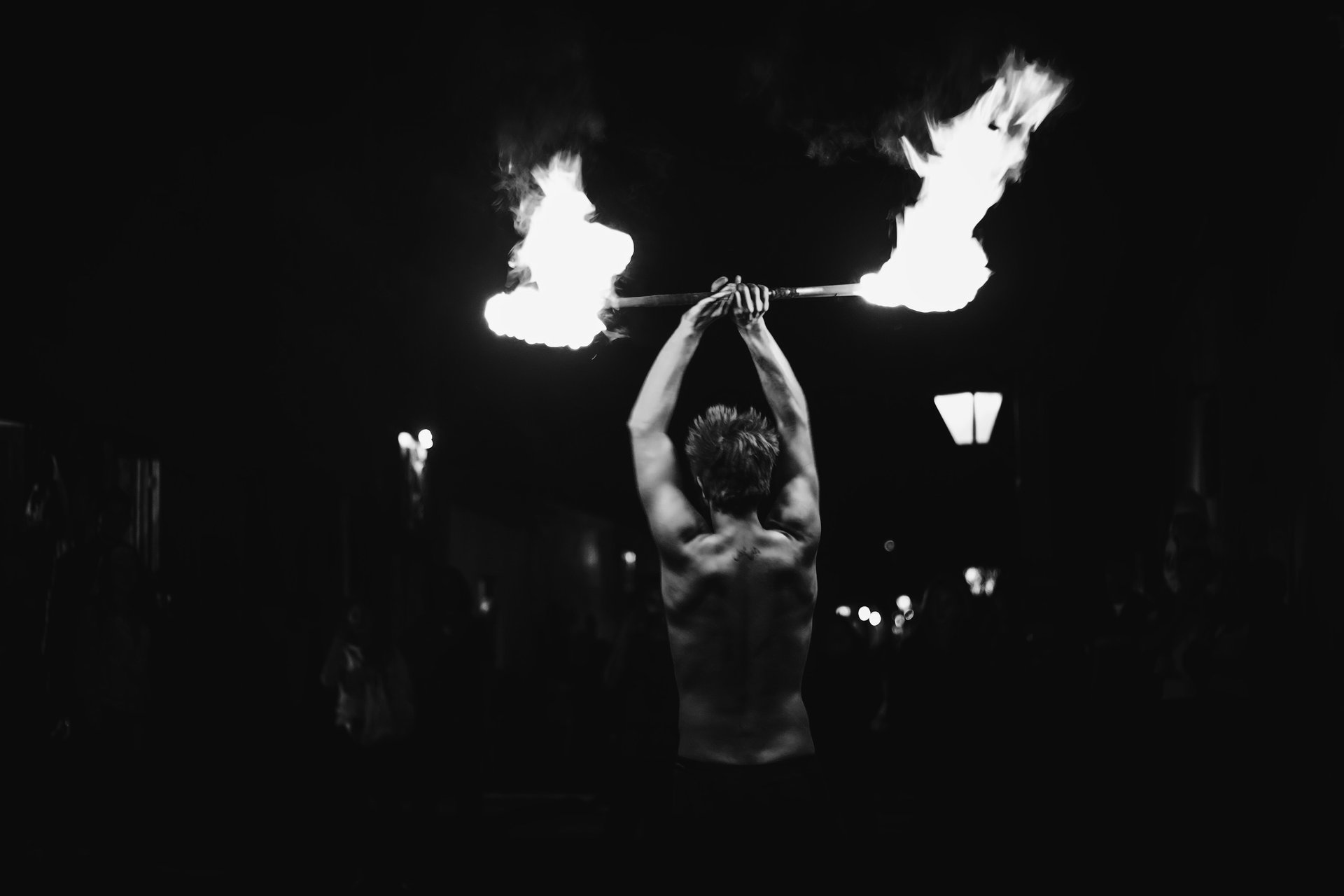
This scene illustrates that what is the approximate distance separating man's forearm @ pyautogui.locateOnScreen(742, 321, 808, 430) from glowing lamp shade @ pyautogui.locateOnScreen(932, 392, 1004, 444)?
660cm

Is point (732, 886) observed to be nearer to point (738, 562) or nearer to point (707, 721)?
point (707, 721)

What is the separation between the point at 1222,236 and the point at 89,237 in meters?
10.1

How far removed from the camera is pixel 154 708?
9.13 m

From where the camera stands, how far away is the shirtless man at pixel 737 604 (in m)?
3.69

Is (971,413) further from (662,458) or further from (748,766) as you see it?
(748,766)

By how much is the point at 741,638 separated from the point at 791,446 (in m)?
0.60

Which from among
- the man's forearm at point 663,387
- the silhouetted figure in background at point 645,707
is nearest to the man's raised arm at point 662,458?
the man's forearm at point 663,387

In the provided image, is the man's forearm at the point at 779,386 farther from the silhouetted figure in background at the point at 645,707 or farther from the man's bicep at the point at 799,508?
the silhouetted figure in background at the point at 645,707

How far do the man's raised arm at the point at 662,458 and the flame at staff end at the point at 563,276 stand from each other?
1119mm

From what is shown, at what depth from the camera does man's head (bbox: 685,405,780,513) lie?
3871 millimetres

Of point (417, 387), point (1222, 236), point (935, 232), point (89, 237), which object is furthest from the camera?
point (417, 387)

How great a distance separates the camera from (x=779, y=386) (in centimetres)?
401

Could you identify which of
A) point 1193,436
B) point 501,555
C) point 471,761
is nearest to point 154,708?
point 471,761

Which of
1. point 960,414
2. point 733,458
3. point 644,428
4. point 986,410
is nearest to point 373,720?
point 644,428
